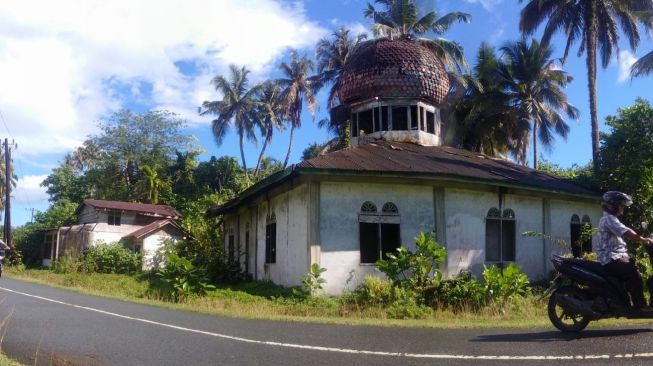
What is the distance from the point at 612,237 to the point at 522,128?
29264 millimetres

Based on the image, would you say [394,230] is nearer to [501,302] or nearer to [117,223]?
[501,302]

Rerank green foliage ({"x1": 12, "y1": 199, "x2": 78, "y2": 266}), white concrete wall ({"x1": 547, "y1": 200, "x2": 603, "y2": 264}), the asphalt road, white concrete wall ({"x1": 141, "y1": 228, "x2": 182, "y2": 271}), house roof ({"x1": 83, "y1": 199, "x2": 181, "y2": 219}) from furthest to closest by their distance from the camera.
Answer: green foliage ({"x1": 12, "y1": 199, "x2": 78, "y2": 266})
house roof ({"x1": 83, "y1": 199, "x2": 181, "y2": 219})
white concrete wall ({"x1": 141, "y1": 228, "x2": 182, "y2": 271})
white concrete wall ({"x1": 547, "y1": 200, "x2": 603, "y2": 264})
the asphalt road

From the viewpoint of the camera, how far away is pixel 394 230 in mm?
14328

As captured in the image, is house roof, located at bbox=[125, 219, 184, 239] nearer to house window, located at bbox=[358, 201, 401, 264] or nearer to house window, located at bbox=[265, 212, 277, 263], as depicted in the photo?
house window, located at bbox=[265, 212, 277, 263]

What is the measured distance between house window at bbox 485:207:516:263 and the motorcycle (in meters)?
8.40

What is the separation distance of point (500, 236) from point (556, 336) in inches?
363

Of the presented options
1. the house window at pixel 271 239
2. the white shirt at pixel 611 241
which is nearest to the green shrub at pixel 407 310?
the white shirt at pixel 611 241

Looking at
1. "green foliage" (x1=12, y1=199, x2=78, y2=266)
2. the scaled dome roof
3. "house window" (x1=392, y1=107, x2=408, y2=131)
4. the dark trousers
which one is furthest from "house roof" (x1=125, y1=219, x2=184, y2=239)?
the dark trousers

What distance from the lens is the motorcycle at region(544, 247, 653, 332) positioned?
256 inches

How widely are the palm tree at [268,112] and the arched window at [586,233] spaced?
111ft

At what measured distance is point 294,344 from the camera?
6590 mm

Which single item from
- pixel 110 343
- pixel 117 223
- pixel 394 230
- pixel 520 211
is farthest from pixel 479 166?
pixel 117 223

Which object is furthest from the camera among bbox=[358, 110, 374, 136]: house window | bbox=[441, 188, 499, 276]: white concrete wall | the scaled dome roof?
bbox=[358, 110, 374, 136]: house window

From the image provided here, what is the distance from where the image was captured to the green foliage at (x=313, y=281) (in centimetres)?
1291
